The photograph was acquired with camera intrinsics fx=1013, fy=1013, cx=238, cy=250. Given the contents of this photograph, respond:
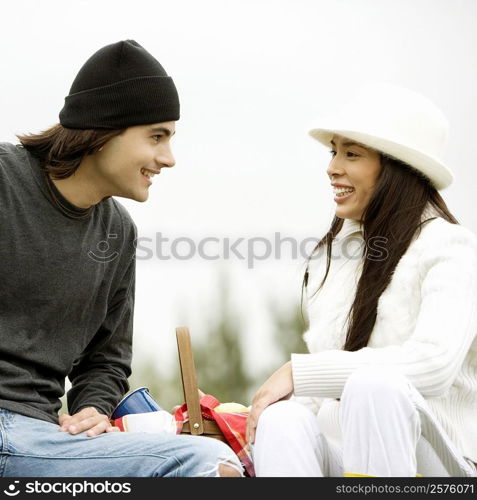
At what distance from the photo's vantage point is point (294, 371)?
348 centimetres

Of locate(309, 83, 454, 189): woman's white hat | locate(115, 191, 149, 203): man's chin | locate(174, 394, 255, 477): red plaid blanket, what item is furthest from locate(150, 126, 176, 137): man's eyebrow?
locate(174, 394, 255, 477): red plaid blanket

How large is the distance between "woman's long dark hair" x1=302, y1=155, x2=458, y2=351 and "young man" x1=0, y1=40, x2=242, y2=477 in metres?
0.75

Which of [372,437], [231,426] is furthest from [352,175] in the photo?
[372,437]

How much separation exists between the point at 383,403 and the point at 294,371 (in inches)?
16.1

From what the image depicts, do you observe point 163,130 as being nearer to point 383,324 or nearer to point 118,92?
point 118,92

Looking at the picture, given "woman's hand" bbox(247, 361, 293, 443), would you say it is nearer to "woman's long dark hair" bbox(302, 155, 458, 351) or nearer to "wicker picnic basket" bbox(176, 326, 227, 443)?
"wicker picnic basket" bbox(176, 326, 227, 443)

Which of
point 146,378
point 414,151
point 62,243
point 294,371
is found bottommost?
point 146,378

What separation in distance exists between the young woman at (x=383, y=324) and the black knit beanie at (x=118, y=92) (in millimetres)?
671

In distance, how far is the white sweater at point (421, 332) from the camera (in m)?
3.41

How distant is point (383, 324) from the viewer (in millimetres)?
3744

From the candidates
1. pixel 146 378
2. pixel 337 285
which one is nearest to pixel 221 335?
pixel 146 378

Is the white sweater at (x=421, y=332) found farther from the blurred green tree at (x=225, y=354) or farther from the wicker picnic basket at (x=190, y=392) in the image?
the blurred green tree at (x=225, y=354)

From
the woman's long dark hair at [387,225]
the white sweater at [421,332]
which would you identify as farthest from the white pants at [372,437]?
the woman's long dark hair at [387,225]
